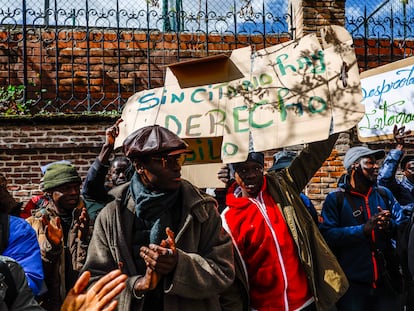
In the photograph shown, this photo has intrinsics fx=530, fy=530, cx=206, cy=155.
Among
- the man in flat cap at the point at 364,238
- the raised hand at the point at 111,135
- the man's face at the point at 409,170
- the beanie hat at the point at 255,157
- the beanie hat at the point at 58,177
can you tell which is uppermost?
the raised hand at the point at 111,135

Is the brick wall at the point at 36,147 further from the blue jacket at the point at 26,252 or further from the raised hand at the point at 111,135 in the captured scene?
the blue jacket at the point at 26,252

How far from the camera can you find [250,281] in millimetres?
3348

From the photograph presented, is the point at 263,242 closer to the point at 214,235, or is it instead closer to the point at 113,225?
the point at 214,235

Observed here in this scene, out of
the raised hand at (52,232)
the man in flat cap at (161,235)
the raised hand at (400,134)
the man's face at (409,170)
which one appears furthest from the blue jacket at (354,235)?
the raised hand at (52,232)

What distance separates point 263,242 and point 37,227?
1655 mm

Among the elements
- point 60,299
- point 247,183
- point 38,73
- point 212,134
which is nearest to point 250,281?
point 247,183

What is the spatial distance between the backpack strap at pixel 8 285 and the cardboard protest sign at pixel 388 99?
3577 millimetres

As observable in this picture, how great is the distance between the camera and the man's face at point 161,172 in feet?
8.95

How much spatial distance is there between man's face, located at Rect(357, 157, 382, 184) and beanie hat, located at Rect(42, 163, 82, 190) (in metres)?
2.27

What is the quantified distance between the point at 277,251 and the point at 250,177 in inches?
20.4

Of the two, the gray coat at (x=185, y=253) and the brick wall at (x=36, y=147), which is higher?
the brick wall at (x=36, y=147)

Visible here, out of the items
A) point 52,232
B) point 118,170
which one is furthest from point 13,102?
point 52,232

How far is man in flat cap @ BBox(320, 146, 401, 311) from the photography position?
406 cm

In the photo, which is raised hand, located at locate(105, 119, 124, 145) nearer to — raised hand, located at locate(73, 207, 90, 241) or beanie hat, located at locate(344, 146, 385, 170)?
raised hand, located at locate(73, 207, 90, 241)
